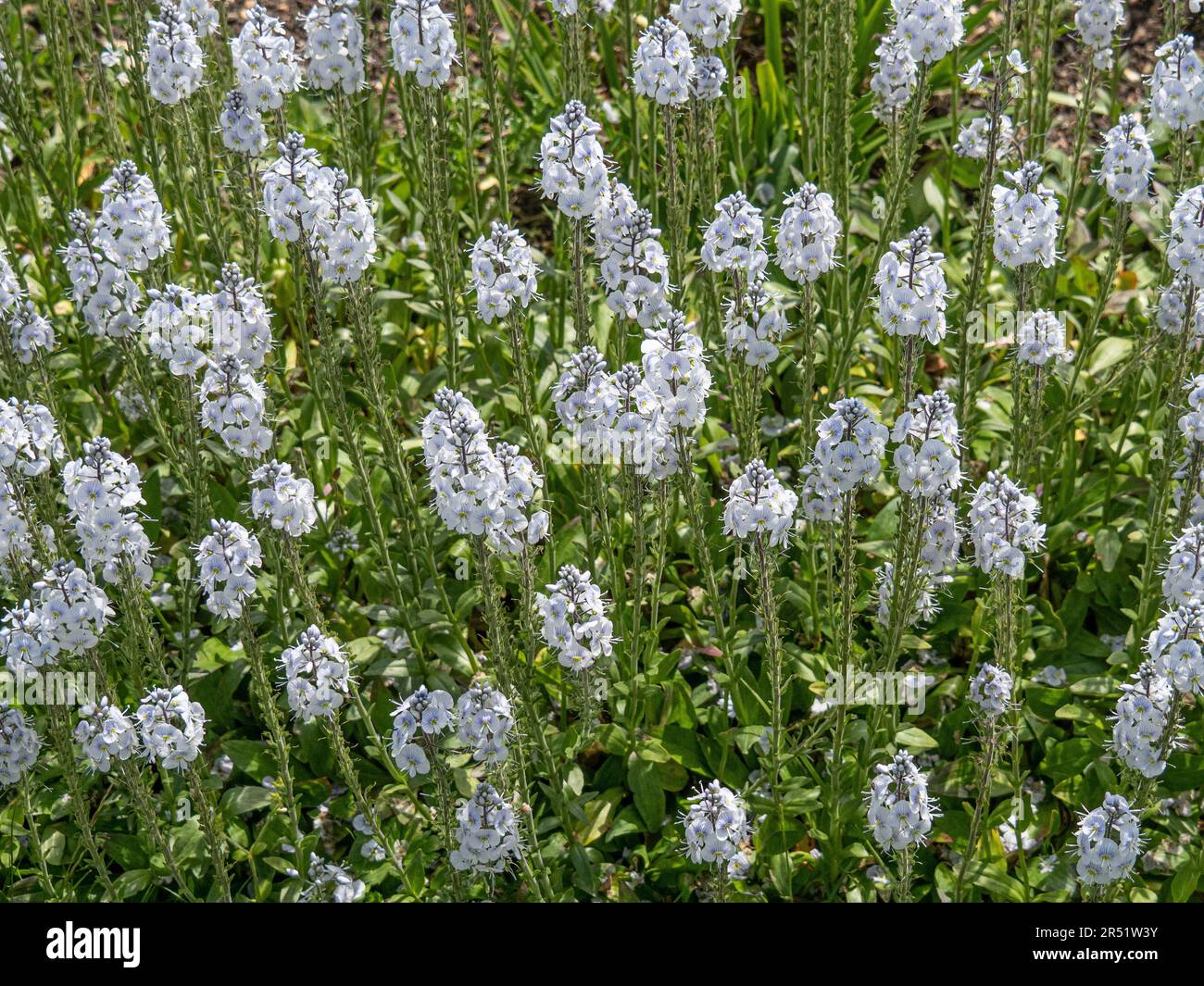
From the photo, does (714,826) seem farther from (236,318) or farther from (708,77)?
(708,77)

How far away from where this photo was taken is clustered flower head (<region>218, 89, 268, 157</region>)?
21.0ft

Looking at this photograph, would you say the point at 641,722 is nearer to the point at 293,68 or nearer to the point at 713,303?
the point at 713,303

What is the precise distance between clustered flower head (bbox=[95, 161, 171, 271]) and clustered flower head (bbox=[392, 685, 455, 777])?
234 centimetres

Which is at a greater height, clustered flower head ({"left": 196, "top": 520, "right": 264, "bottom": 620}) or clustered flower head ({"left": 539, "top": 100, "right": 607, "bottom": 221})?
clustered flower head ({"left": 539, "top": 100, "right": 607, "bottom": 221})

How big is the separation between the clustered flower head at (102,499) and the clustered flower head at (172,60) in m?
2.09

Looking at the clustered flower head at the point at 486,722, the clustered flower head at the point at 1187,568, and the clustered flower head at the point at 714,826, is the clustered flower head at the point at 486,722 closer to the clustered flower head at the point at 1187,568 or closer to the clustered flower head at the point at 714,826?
the clustered flower head at the point at 714,826

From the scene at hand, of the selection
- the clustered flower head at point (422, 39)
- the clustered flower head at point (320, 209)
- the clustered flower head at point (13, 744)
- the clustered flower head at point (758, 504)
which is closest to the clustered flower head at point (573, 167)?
the clustered flower head at point (320, 209)

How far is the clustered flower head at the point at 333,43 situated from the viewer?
260 inches

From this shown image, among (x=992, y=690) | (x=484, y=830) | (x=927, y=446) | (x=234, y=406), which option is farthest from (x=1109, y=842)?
(x=234, y=406)

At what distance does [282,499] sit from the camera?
17.3 ft

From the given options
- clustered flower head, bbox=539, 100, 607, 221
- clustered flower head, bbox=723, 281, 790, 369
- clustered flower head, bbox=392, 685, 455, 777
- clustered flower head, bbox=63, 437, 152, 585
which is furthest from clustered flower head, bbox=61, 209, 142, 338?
clustered flower head, bbox=723, 281, 790, 369

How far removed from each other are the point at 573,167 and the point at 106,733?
9.27 feet

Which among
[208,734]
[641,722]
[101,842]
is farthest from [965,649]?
[101,842]

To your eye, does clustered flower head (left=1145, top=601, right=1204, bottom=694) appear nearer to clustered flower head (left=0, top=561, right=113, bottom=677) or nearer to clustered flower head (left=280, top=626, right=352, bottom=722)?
clustered flower head (left=280, top=626, right=352, bottom=722)
